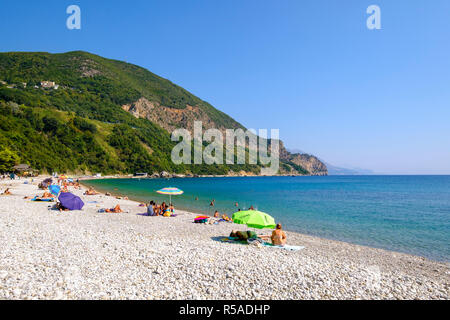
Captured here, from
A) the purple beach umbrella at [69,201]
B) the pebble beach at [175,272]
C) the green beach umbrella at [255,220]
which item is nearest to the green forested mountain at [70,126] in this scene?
the purple beach umbrella at [69,201]

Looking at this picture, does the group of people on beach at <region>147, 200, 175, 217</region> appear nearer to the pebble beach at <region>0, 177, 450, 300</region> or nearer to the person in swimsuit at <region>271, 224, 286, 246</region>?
the pebble beach at <region>0, 177, 450, 300</region>

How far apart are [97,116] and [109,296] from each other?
170251mm

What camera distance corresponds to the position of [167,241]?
40.6ft

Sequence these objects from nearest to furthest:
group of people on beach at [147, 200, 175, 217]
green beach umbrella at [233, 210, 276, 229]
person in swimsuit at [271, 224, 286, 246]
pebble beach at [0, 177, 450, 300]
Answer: pebble beach at [0, 177, 450, 300]
green beach umbrella at [233, 210, 276, 229]
person in swimsuit at [271, 224, 286, 246]
group of people on beach at [147, 200, 175, 217]

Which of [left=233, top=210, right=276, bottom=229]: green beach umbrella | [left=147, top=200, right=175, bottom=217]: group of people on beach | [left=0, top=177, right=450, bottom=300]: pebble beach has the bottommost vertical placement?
[left=147, top=200, right=175, bottom=217]: group of people on beach

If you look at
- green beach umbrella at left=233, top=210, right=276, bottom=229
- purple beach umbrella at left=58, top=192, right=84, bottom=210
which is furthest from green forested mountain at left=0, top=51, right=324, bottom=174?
green beach umbrella at left=233, top=210, right=276, bottom=229

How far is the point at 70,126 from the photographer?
116 metres

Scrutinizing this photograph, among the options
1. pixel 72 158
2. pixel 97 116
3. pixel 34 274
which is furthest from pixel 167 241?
pixel 97 116

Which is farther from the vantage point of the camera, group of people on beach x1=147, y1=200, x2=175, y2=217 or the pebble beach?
group of people on beach x1=147, y1=200, x2=175, y2=217

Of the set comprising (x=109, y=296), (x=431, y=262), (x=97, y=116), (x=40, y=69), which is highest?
(x=40, y=69)

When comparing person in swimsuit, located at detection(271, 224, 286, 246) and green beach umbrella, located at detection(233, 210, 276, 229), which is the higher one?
green beach umbrella, located at detection(233, 210, 276, 229)

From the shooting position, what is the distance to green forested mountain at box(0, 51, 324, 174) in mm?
88688
